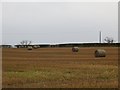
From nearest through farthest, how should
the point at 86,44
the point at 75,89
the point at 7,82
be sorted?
the point at 75,89 → the point at 7,82 → the point at 86,44

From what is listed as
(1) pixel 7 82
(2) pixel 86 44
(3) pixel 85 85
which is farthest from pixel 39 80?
(2) pixel 86 44

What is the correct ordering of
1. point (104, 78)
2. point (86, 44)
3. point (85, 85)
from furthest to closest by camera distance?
point (86, 44) < point (104, 78) < point (85, 85)

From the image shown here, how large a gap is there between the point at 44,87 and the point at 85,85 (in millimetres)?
1528

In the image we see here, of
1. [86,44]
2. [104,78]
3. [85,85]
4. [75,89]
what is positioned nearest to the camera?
[75,89]

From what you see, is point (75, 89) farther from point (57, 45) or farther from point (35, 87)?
point (57, 45)

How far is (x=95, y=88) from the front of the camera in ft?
42.0

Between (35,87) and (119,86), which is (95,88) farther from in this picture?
(35,87)

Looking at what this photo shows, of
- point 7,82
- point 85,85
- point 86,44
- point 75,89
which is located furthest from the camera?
point 86,44

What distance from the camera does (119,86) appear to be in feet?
43.9

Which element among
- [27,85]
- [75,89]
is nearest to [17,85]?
[27,85]

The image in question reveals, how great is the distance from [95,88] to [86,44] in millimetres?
114870

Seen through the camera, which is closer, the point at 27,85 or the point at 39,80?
the point at 27,85

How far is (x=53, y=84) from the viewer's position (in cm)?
1402

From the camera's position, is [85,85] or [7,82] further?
[7,82]
